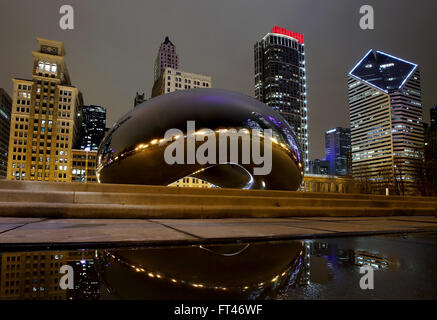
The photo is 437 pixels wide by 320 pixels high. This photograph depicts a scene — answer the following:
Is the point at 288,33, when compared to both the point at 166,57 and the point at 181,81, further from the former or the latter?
the point at 181,81

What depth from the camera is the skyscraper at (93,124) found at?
159 metres

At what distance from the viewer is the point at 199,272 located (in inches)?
55.7

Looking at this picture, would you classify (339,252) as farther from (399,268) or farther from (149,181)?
(149,181)

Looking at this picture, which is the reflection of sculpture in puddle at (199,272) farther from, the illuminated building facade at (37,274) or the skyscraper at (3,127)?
the skyscraper at (3,127)

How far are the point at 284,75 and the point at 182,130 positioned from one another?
163 m

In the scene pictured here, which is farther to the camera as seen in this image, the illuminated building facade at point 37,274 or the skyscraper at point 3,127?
the skyscraper at point 3,127

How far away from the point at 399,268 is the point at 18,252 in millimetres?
2173

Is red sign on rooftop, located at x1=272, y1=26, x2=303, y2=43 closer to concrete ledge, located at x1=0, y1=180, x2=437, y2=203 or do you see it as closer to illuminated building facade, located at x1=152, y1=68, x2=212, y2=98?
illuminated building facade, located at x1=152, y1=68, x2=212, y2=98

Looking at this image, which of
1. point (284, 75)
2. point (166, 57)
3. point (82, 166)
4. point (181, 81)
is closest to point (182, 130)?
point (181, 81)

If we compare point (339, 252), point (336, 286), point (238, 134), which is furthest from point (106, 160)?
point (336, 286)

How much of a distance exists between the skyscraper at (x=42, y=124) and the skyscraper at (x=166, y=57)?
67919 millimetres

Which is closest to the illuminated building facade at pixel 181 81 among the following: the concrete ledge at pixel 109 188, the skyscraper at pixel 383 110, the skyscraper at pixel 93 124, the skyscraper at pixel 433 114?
the skyscraper at pixel 383 110

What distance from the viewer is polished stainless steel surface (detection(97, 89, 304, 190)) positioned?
783 centimetres

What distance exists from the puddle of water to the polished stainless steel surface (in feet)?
19.8
